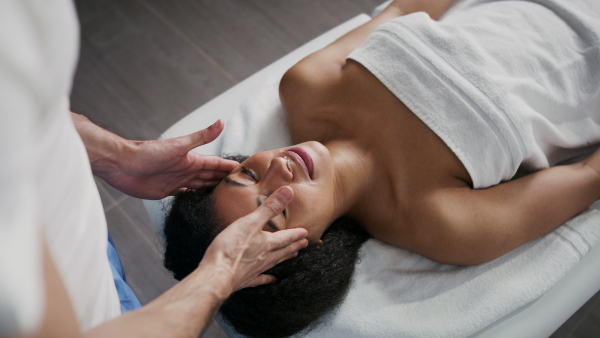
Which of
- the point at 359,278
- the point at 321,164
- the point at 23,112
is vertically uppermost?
the point at 23,112

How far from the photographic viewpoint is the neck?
130 centimetres

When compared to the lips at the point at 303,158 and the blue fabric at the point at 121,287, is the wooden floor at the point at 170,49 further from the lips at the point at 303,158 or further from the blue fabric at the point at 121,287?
the lips at the point at 303,158

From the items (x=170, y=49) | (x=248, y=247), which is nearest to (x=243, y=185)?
(x=248, y=247)

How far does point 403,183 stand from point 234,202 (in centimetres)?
41

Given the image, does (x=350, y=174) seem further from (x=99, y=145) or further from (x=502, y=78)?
(x=99, y=145)

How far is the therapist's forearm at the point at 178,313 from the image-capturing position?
0.71m

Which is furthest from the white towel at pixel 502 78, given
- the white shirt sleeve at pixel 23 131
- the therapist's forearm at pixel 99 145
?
the white shirt sleeve at pixel 23 131

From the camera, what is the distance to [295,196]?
1153 mm

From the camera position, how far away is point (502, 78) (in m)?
1.31

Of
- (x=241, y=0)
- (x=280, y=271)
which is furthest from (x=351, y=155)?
(x=241, y=0)

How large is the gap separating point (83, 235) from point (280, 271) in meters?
0.52

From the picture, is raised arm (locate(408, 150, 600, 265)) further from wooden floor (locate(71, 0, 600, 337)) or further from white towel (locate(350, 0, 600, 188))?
wooden floor (locate(71, 0, 600, 337))

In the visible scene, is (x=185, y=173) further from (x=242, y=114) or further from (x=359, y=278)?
(x=359, y=278)

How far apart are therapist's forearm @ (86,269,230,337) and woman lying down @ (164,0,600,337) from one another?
0.30 meters
